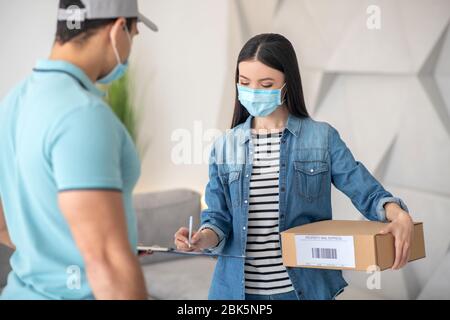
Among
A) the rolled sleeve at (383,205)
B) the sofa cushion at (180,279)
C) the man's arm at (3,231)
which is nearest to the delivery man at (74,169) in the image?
the man's arm at (3,231)

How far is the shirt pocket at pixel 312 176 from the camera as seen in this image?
1682 millimetres

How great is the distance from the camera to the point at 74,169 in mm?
1014

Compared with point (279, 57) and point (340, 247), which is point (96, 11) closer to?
point (279, 57)

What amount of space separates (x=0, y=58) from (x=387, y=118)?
161 cm

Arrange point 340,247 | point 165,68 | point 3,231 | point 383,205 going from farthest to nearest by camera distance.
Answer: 1. point 165,68
2. point 383,205
3. point 340,247
4. point 3,231

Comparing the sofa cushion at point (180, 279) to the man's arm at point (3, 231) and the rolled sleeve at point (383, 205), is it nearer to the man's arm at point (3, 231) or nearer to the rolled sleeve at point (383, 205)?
the rolled sleeve at point (383, 205)

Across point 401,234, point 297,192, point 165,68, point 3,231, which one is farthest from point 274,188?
point 165,68

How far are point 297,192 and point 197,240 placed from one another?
0.84ft

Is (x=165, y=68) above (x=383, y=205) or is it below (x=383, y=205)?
above

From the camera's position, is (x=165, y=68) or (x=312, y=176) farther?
(x=165, y=68)

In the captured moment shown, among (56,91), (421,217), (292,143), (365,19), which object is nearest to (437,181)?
(421,217)

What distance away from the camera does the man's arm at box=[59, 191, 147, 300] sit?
1012 millimetres

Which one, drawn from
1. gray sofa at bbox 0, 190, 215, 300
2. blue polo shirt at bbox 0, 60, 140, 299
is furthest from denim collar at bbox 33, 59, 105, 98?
gray sofa at bbox 0, 190, 215, 300

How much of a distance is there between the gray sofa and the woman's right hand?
1218 millimetres
